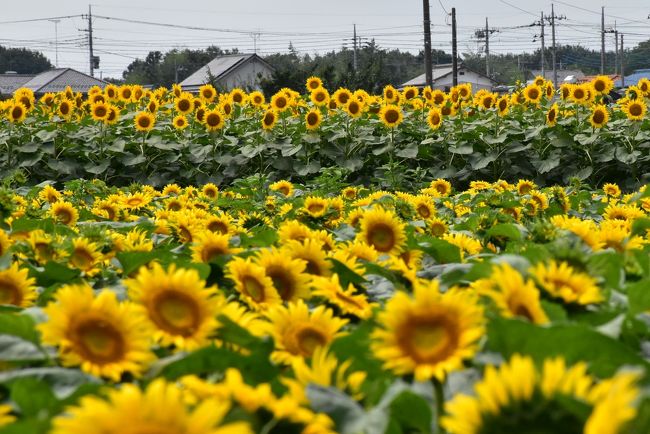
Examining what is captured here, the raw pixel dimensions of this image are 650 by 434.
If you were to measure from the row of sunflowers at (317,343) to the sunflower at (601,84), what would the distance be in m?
7.96

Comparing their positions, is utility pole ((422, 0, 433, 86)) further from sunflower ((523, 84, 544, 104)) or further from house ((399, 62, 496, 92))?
sunflower ((523, 84, 544, 104))

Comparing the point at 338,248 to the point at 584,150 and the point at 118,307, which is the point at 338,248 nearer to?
the point at 118,307

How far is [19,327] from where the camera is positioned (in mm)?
1133

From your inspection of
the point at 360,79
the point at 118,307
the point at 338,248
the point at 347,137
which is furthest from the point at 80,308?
the point at 360,79

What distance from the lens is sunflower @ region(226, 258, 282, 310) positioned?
1429mm

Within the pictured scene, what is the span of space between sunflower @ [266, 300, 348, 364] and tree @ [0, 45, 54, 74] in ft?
338

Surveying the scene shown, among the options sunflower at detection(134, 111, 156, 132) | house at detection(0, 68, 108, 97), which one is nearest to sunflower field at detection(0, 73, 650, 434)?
sunflower at detection(134, 111, 156, 132)

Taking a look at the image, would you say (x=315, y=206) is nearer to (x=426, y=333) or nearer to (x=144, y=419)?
(x=426, y=333)

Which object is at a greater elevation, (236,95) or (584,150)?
(236,95)

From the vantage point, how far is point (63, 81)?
5519 cm

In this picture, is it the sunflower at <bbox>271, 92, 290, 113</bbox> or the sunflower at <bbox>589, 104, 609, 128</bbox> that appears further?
the sunflower at <bbox>271, 92, 290, 113</bbox>

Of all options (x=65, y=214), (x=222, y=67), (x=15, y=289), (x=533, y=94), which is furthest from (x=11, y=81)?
(x=15, y=289)

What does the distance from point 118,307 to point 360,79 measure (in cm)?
2502

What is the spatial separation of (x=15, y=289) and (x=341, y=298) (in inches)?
24.0
